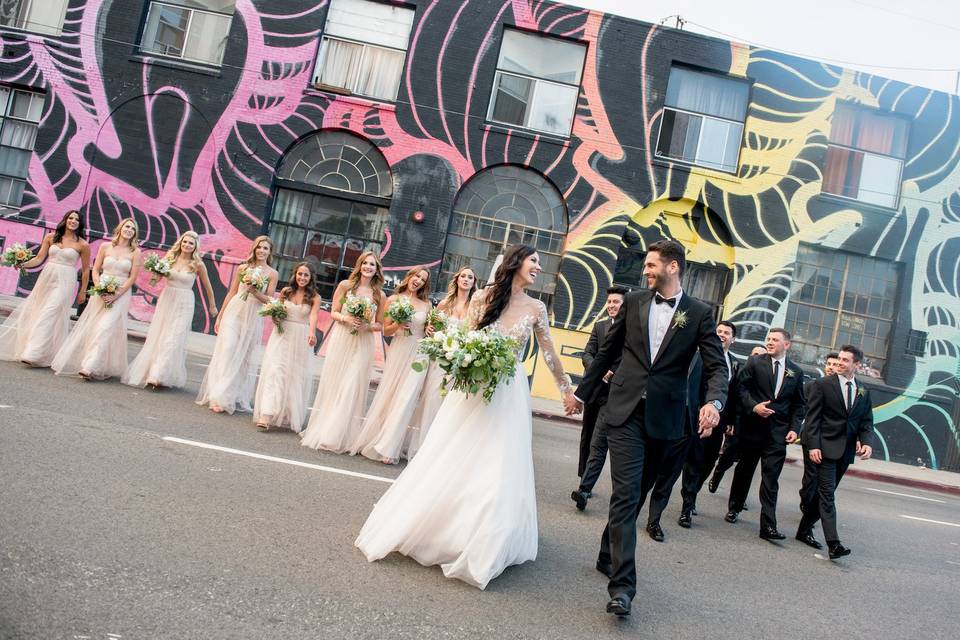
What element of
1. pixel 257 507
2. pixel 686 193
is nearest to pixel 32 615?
pixel 257 507

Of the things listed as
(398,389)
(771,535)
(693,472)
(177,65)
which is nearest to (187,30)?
(177,65)

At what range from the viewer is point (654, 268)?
15.6ft

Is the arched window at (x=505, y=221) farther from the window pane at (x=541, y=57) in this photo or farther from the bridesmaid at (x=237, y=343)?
the bridesmaid at (x=237, y=343)

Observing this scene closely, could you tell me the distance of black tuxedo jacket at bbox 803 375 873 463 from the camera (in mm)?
7426

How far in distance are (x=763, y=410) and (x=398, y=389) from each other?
403 cm

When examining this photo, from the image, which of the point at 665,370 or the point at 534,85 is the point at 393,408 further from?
the point at 534,85

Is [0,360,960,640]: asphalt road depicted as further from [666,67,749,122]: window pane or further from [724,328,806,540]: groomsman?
[666,67,749,122]: window pane

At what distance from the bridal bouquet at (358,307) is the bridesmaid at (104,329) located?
2924 mm

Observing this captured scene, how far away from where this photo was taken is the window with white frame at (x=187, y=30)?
18109 millimetres

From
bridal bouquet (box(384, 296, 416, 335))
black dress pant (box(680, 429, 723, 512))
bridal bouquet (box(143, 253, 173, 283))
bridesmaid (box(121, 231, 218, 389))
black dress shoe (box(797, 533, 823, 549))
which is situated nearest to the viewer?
black dress shoe (box(797, 533, 823, 549))

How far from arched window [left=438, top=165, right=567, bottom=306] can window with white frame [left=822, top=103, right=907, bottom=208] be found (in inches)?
286

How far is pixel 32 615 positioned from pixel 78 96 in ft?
59.4

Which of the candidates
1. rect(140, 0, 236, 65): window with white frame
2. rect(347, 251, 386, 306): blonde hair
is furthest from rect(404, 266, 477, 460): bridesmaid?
rect(140, 0, 236, 65): window with white frame

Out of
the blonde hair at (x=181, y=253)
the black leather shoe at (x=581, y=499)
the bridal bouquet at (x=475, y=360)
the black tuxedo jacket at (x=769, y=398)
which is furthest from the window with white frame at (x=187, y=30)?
the bridal bouquet at (x=475, y=360)
